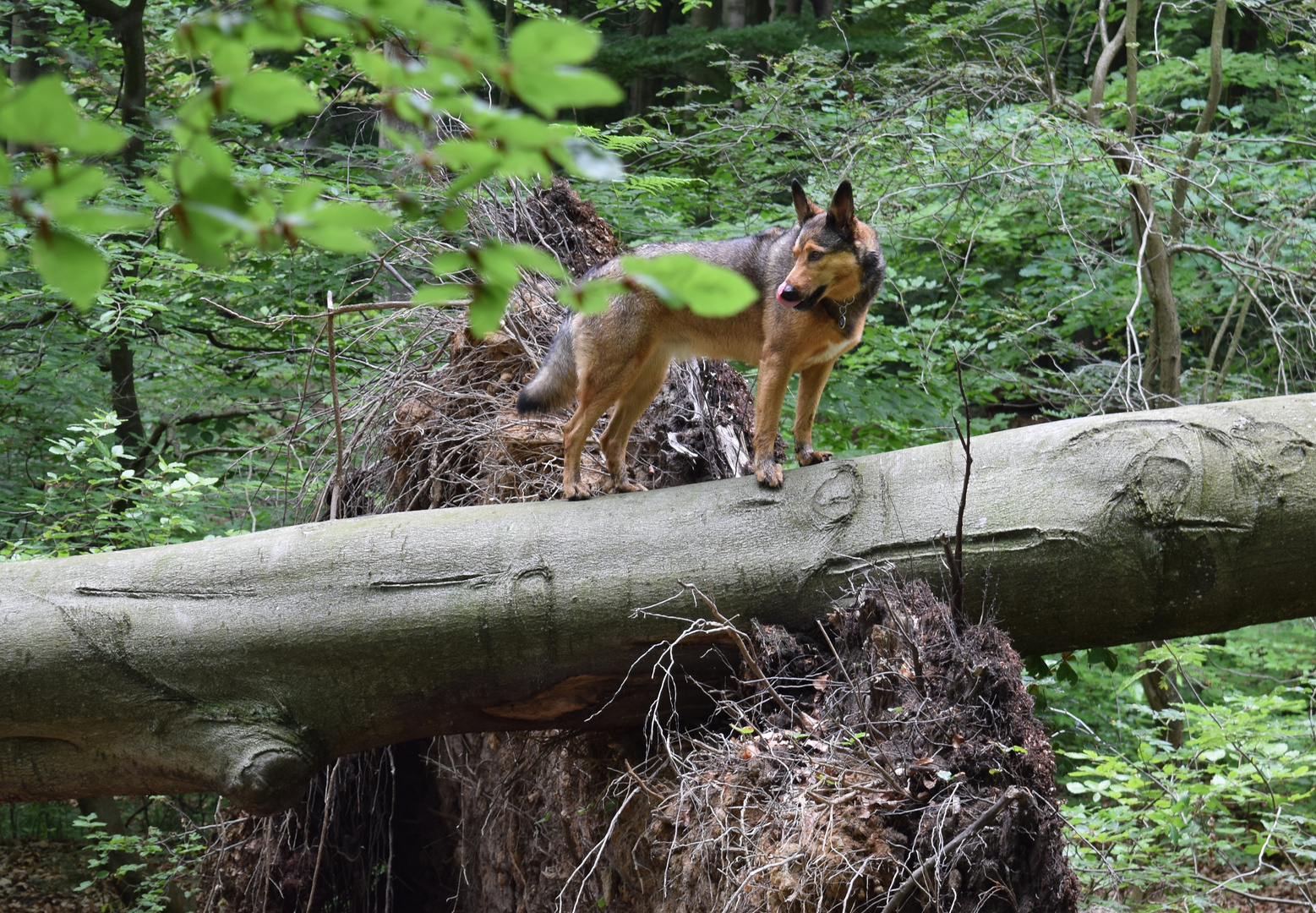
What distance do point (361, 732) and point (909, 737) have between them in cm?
224

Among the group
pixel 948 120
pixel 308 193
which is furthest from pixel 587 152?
pixel 948 120

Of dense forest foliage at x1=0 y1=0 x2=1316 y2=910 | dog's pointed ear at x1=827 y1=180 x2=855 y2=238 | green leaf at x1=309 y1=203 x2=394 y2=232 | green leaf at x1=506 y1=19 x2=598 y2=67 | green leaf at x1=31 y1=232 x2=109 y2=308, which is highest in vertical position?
green leaf at x1=506 y1=19 x2=598 y2=67

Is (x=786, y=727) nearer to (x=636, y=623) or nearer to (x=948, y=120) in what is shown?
(x=636, y=623)

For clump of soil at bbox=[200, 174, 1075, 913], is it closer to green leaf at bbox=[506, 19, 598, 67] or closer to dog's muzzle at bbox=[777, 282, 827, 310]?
dog's muzzle at bbox=[777, 282, 827, 310]

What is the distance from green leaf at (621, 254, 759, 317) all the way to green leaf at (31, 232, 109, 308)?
682mm

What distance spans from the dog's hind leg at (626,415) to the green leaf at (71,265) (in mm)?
3639

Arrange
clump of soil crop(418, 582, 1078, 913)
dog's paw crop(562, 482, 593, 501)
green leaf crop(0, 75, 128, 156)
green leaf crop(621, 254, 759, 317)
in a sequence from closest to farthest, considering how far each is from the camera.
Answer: green leaf crop(0, 75, 128, 156), green leaf crop(621, 254, 759, 317), clump of soil crop(418, 582, 1078, 913), dog's paw crop(562, 482, 593, 501)

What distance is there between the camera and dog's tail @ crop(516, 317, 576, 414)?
4891mm

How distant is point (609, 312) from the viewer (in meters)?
4.65

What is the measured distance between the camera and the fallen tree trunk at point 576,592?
3.73 m

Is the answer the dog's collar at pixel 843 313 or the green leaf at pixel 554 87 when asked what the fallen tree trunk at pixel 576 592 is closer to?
the dog's collar at pixel 843 313

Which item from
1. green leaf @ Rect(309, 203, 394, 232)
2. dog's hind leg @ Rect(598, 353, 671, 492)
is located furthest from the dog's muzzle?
green leaf @ Rect(309, 203, 394, 232)

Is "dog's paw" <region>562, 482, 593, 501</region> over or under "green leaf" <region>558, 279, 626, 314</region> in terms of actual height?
under

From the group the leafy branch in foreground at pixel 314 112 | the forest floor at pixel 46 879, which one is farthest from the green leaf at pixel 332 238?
the forest floor at pixel 46 879
